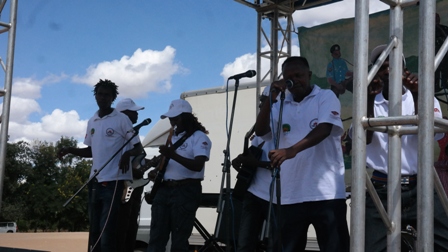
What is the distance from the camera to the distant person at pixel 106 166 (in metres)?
6.07

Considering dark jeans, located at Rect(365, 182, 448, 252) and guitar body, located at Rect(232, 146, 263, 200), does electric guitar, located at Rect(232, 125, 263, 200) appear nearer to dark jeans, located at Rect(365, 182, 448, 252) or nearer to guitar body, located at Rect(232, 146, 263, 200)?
guitar body, located at Rect(232, 146, 263, 200)

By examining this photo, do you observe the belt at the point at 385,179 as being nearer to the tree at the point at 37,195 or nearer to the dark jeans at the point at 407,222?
the dark jeans at the point at 407,222

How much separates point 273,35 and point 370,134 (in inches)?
198

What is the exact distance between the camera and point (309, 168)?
3852 millimetres

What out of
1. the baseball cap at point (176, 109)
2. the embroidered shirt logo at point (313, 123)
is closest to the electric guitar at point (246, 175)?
the embroidered shirt logo at point (313, 123)

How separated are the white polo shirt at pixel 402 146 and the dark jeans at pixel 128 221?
3.57 meters

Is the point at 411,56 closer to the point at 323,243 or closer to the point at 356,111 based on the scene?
the point at 323,243

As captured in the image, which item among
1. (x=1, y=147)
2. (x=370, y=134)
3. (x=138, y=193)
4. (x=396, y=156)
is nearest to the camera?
(x=396, y=156)

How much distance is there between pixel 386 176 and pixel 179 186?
8.01 ft

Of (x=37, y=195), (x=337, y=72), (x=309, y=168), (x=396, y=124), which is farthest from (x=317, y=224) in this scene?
(x=37, y=195)

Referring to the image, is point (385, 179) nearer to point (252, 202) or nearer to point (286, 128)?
point (286, 128)

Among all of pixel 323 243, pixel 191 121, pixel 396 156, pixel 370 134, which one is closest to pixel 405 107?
pixel 370 134

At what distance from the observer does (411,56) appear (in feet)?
23.3

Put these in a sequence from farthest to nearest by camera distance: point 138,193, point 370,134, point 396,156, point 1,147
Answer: point 138,193 < point 1,147 < point 370,134 < point 396,156
